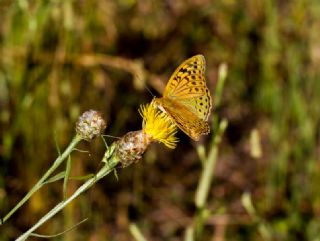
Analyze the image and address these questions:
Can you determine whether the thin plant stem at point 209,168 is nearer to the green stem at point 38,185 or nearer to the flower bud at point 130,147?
the flower bud at point 130,147

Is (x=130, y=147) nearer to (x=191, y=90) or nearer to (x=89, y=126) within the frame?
(x=89, y=126)

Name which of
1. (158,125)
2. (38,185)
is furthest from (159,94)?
(38,185)

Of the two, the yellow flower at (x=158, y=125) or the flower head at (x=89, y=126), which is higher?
the flower head at (x=89, y=126)

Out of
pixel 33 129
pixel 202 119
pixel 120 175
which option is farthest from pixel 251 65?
pixel 202 119

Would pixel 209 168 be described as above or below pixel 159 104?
below

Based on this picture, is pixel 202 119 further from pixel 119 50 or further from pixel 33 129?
pixel 119 50

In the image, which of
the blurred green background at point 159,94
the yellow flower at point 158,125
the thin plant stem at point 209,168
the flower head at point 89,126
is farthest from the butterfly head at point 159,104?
the blurred green background at point 159,94
